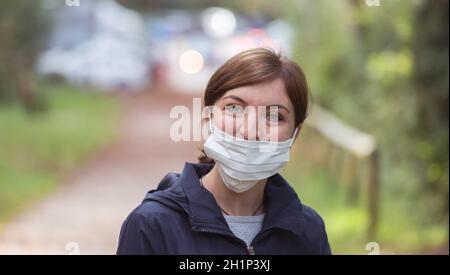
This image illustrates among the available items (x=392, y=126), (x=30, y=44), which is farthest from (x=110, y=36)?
(x=392, y=126)

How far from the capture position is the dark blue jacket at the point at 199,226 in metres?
1.77

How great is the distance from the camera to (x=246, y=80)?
181cm

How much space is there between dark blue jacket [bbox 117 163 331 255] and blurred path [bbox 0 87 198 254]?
2.74 meters

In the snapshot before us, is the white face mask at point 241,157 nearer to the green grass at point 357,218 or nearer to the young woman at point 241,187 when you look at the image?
the young woman at point 241,187

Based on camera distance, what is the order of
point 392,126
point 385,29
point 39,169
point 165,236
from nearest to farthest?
1. point 165,236
2. point 392,126
3. point 385,29
4. point 39,169

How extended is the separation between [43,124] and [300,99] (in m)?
8.13

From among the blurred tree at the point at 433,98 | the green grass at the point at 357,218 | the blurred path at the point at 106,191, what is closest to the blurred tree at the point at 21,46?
the blurred path at the point at 106,191

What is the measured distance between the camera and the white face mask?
1.89 m

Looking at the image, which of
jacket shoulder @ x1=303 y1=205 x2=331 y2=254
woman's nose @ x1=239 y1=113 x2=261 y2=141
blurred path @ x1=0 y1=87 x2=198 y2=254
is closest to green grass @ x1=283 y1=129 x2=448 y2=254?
blurred path @ x1=0 y1=87 x2=198 y2=254

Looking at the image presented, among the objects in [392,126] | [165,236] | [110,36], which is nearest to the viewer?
[165,236]

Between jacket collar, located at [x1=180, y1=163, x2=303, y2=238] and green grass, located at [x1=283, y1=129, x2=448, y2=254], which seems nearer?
jacket collar, located at [x1=180, y1=163, x2=303, y2=238]

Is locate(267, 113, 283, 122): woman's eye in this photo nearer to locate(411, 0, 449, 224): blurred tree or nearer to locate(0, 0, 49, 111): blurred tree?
locate(411, 0, 449, 224): blurred tree

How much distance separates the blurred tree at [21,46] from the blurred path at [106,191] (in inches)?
50.2

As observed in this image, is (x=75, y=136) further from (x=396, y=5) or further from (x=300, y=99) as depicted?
(x=300, y=99)
